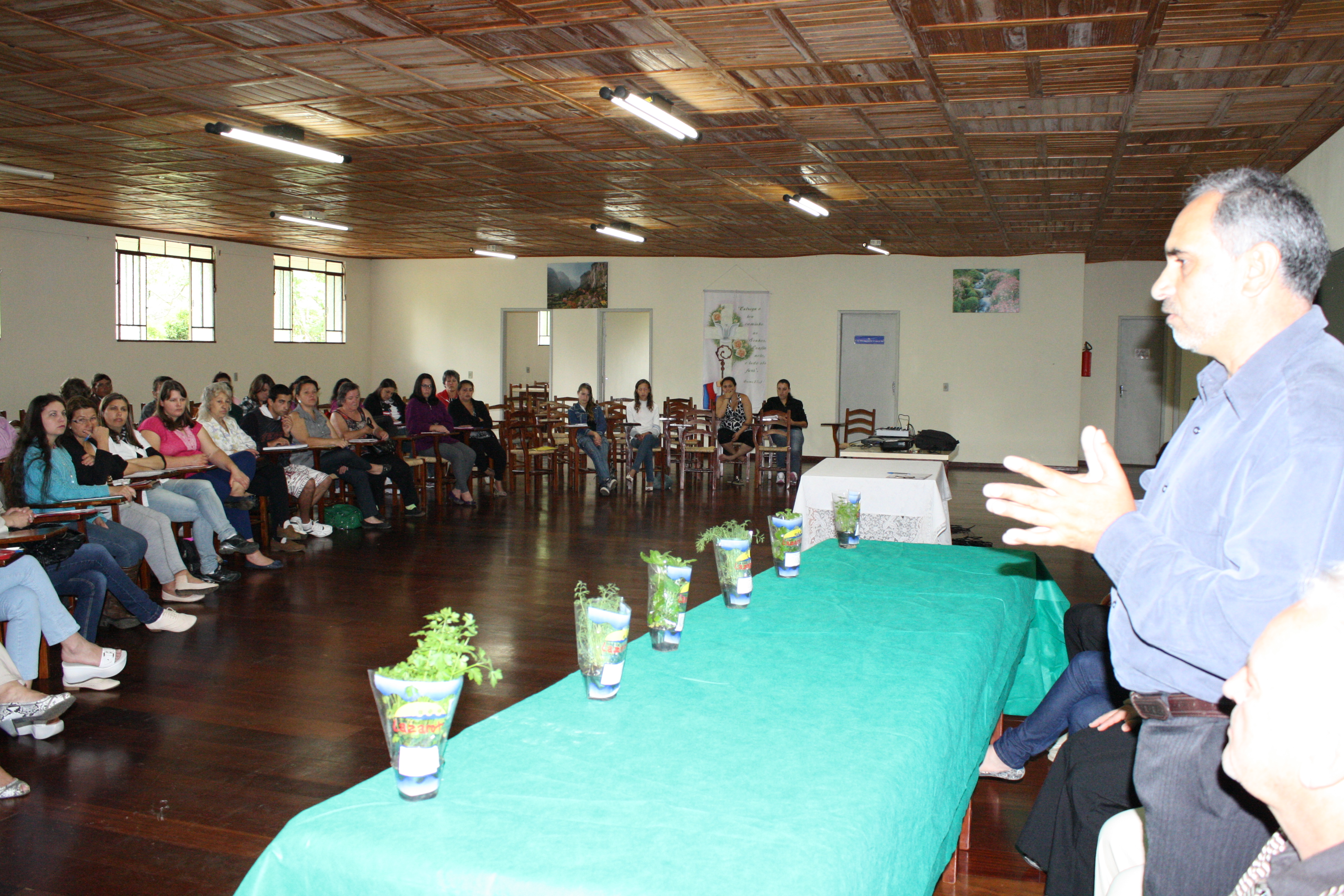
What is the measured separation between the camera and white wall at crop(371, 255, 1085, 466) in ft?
47.3

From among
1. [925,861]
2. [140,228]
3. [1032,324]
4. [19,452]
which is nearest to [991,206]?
[1032,324]

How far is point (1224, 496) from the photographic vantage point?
158 cm

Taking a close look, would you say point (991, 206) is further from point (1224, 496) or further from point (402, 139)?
point (1224, 496)

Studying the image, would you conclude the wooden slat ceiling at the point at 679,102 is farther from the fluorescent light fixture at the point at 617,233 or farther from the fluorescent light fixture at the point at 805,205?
the fluorescent light fixture at the point at 617,233

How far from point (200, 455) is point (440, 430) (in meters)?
3.56

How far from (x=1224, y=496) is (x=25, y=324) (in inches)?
546

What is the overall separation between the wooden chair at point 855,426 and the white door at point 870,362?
0.15 metres

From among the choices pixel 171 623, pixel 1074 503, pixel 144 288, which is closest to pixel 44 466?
pixel 171 623

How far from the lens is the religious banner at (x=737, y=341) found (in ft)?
51.0

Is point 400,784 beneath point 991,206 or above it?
beneath

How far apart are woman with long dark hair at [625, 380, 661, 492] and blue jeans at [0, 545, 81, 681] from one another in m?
7.70

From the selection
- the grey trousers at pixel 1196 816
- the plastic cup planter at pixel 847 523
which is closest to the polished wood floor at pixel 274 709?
the plastic cup planter at pixel 847 523

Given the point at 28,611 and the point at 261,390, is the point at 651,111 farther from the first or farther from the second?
the point at 28,611

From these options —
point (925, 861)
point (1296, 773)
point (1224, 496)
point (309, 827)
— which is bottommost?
point (925, 861)
